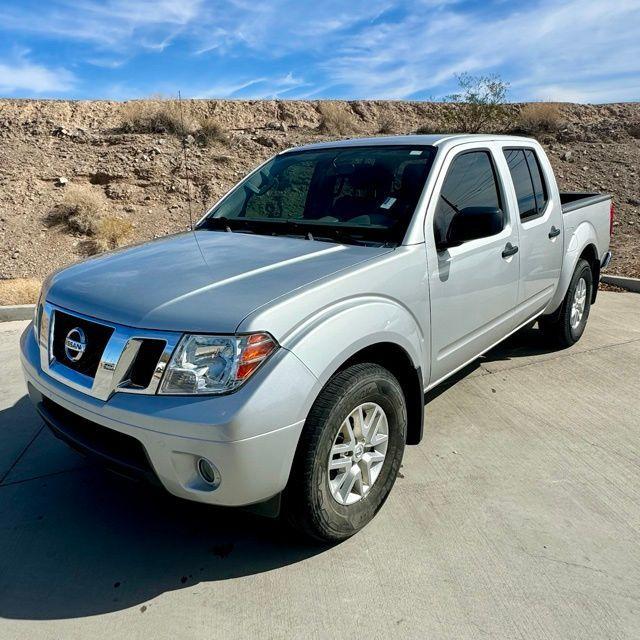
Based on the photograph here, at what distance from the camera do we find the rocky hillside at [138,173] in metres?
11.2

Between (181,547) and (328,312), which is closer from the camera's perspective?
(328,312)

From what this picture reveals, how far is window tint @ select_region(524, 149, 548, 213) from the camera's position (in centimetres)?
435

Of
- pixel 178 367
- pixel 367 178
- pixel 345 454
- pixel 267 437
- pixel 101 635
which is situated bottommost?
pixel 101 635

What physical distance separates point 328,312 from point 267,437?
58 centimetres

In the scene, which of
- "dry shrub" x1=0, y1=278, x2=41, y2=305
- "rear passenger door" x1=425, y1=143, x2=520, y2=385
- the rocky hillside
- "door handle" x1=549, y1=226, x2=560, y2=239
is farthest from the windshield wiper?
the rocky hillside

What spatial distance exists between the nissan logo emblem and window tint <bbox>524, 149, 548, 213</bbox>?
134 inches

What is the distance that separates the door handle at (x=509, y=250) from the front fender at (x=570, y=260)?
113 centimetres

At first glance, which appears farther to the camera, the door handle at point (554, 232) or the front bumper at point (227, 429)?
the door handle at point (554, 232)

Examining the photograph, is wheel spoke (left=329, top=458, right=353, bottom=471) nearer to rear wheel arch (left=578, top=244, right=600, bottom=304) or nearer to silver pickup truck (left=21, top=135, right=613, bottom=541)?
silver pickup truck (left=21, top=135, right=613, bottom=541)

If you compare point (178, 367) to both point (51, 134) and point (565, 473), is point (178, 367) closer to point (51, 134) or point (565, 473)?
point (565, 473)

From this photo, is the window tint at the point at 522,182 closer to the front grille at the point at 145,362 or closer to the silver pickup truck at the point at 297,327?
the silver pickup truck at the point at 297,327

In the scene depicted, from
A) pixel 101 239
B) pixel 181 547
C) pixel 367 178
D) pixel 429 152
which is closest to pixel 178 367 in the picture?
pixel 181 547

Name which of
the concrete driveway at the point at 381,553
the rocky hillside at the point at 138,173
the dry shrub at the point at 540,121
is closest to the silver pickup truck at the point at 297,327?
the concrete driveway at the point at 381,553

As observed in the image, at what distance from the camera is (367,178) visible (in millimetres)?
3373
